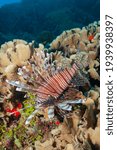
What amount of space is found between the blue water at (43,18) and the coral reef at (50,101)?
8.84 m

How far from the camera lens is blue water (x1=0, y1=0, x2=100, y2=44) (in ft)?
47.2

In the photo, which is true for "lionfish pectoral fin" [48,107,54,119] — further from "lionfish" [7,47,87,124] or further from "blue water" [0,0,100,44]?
"blue water" [0,0,100,44]

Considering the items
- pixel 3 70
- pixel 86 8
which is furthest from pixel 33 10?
pixel 3 70

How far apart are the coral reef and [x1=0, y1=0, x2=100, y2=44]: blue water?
8843 millimetres

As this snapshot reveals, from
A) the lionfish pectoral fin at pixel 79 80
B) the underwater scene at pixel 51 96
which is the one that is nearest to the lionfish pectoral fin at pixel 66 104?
the underwater scene at pixel 51 96

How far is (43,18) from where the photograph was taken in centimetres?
1642

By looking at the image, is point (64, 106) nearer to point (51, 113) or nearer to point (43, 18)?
point (51, 113)

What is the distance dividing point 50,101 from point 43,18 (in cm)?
1402

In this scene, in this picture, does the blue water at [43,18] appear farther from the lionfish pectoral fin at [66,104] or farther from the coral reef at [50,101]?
the lionfish pectoral fin at [66,104]

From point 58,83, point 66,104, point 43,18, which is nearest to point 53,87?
point 58,83

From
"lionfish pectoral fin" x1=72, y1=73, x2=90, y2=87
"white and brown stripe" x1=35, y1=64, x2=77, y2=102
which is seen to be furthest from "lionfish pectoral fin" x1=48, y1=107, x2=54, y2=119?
"lionfish pectoral fin" x1=72, y1=73, x2=90, y2=87

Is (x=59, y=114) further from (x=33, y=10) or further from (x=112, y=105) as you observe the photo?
(x=33, y=10)

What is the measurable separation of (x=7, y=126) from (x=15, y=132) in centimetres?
23

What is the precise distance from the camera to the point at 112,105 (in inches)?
92.3
